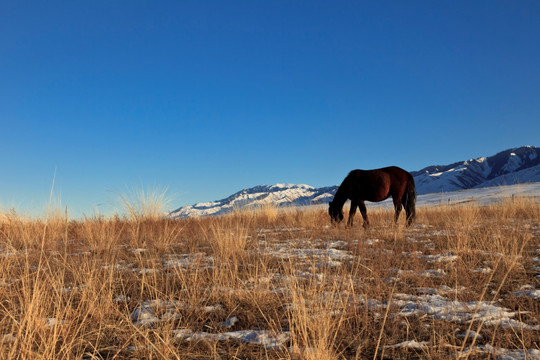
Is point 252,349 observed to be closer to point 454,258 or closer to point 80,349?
point 80,349

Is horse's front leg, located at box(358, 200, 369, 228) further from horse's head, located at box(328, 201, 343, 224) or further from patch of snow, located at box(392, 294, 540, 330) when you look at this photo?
patch of snow, located at box(392, 294, 540, 330)

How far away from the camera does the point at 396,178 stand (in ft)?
28.2

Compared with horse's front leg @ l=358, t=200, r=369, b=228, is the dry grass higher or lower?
lower

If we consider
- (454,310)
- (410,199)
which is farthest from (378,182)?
(454,310)

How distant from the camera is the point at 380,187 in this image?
27.4 ft

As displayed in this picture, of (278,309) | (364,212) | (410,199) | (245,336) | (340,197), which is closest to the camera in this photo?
(245,336)

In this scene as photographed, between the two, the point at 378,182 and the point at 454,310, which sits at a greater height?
the point at 378,182

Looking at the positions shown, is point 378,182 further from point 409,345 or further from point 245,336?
point 245,336

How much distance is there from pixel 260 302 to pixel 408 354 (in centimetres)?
120

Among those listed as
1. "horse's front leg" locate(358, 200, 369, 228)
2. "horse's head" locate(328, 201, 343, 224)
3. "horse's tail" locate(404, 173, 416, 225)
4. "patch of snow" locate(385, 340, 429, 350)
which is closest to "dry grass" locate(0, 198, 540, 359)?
"patch of snow" locate(385, 340, 429, 350)

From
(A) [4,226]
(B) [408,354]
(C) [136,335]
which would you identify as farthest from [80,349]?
(A) [4,226]

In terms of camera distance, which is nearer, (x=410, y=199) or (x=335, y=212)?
(x=410, y=199)

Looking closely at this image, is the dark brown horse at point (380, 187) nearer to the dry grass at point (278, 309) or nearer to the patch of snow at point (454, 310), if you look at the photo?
the dry grass at point (278, 309)

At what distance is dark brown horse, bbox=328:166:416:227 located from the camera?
27.5ft
